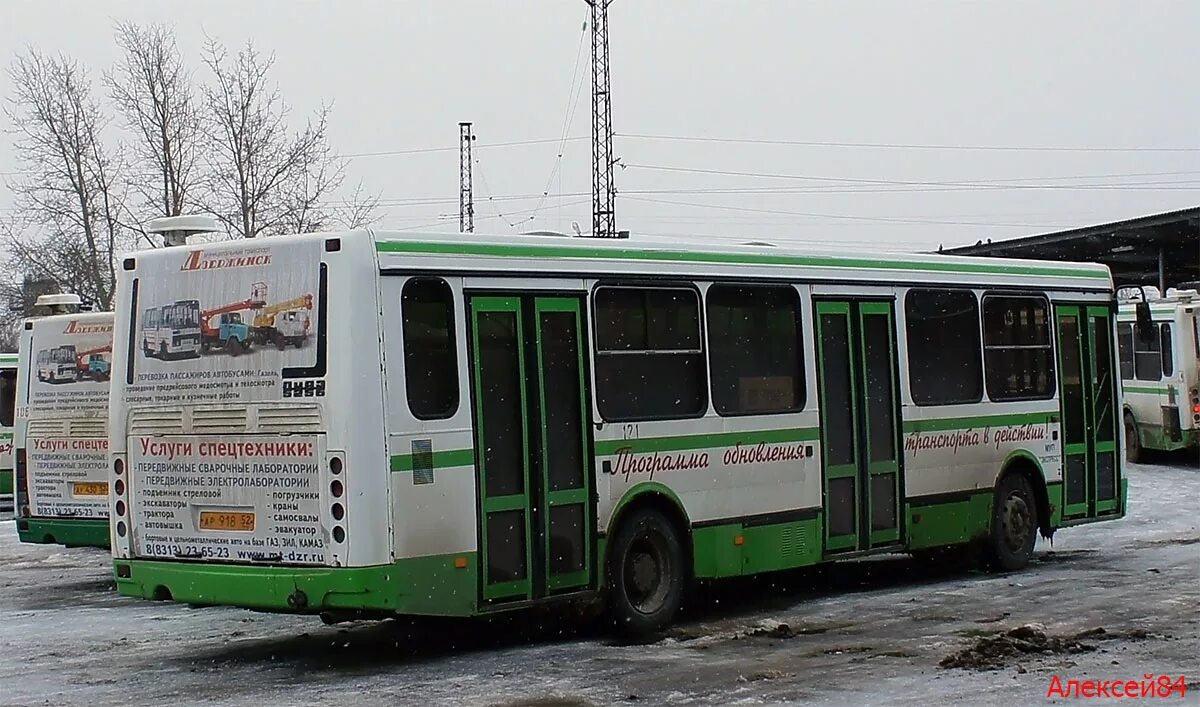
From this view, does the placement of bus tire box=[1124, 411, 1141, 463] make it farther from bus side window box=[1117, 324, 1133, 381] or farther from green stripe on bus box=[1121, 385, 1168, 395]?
bus side window box=[1117, 324, 1133, 381]

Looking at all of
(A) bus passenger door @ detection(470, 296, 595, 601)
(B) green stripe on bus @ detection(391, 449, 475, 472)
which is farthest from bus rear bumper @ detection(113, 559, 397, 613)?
(A) bus passenger door @ detection(470, 296, 595, 601)

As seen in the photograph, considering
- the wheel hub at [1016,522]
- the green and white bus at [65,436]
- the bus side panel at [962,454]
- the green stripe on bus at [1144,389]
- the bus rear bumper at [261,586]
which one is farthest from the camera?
the green stripe on bus at [1144,389]

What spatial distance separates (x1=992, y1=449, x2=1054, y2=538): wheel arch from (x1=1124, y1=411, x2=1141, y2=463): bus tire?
576 inches

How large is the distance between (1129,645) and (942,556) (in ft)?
15.9

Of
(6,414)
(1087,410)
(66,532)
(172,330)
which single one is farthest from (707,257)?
(6,414)

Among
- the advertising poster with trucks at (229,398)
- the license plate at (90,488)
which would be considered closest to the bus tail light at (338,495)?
the advertising poster with trucks at (229,398)

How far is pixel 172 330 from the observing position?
10.8 m

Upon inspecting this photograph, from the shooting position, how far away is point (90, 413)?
15.7m

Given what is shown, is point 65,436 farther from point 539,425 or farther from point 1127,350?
point 1127,350

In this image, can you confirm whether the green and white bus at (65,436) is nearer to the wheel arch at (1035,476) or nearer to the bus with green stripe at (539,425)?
the bus with green stripe at (539,425)

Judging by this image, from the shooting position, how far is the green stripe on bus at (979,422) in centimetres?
1415

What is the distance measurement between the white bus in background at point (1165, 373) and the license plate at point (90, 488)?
56.6ft

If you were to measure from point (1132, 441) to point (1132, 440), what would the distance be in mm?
53

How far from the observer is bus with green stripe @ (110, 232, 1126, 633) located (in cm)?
1005
